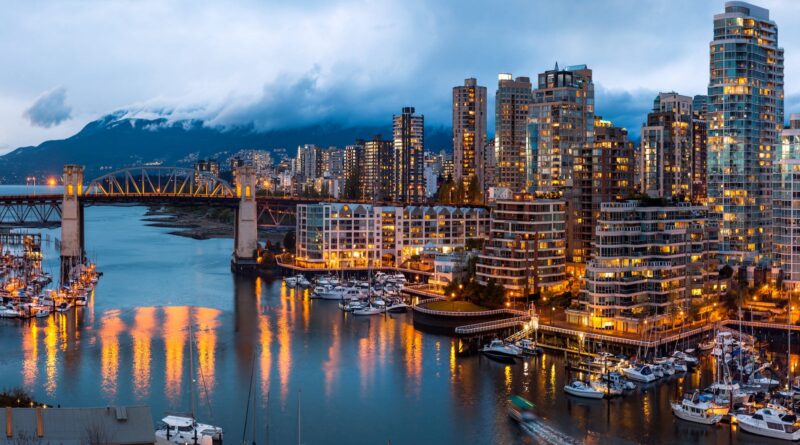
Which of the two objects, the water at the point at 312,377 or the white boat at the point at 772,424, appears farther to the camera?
the water at the point at 312,377

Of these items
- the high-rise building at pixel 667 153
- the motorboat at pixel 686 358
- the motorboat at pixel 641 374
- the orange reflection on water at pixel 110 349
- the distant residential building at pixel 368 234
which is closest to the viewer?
the orange reflection on water at pixel 110 349

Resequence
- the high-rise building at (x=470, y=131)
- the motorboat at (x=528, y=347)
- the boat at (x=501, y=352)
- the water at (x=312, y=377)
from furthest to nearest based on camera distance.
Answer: the high-rise building at (x=470, y=131), the motorboat at (x=528, y=347), the boat at (x=501, y=352), the water at (x=312, y=377)

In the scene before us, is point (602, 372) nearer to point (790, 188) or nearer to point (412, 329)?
point (412, 329)

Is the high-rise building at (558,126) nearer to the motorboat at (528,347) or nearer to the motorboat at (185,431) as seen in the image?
the motorboat at (528,347)

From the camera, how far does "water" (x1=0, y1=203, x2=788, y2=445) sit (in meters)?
21.9

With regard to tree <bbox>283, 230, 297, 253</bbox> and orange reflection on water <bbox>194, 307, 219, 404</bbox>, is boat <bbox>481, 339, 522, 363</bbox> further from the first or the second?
tree <bbox>283, 230, 297, 253</bbox>

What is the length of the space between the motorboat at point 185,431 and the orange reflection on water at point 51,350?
5.33 m

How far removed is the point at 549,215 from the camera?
38.3 metres

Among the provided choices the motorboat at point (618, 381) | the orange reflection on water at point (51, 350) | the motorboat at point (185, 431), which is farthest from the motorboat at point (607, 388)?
the orange reflection on water at point (51, 350)

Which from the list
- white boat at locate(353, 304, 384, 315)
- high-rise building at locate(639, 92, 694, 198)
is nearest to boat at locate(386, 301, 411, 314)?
white boat at locate(353, 304, 384, 315)

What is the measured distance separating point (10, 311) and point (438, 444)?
22.2 m

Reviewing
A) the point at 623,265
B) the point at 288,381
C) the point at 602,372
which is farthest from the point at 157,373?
the point at 623,265

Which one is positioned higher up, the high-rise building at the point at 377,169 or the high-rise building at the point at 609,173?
the high-rise building at the point at 377,169

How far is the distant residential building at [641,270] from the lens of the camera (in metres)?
31.0
